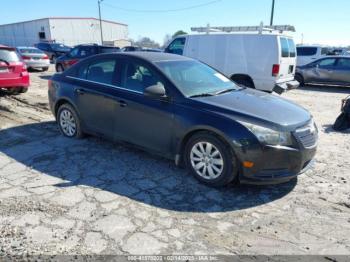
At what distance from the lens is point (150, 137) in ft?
14.7

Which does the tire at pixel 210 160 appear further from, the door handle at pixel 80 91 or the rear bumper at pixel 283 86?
the rear bumper at pixel 283 86

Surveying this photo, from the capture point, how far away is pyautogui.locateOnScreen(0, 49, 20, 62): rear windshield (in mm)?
8680

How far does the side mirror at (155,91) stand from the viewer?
4168 mm

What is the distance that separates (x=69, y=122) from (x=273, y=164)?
372 centimetres

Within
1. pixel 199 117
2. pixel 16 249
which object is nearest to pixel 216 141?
pixel 199 117

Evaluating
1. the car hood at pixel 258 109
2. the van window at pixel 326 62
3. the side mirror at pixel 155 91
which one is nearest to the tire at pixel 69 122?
the side mirror at pixel 155 91

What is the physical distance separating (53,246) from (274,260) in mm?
1967

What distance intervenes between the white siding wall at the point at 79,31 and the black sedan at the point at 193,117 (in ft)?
166

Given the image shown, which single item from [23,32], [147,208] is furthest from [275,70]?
[23,32]

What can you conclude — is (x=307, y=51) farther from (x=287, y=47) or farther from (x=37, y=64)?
(x=37, y=64)

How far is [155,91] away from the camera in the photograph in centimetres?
417

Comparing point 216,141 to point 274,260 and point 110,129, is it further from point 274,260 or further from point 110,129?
point 110,129

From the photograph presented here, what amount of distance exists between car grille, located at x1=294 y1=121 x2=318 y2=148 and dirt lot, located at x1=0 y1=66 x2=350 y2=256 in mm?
599

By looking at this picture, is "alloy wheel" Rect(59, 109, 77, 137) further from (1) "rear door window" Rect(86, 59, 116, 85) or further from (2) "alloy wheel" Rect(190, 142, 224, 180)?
(2) "alloy wheel" Rect(190, 142, 224, 180)
